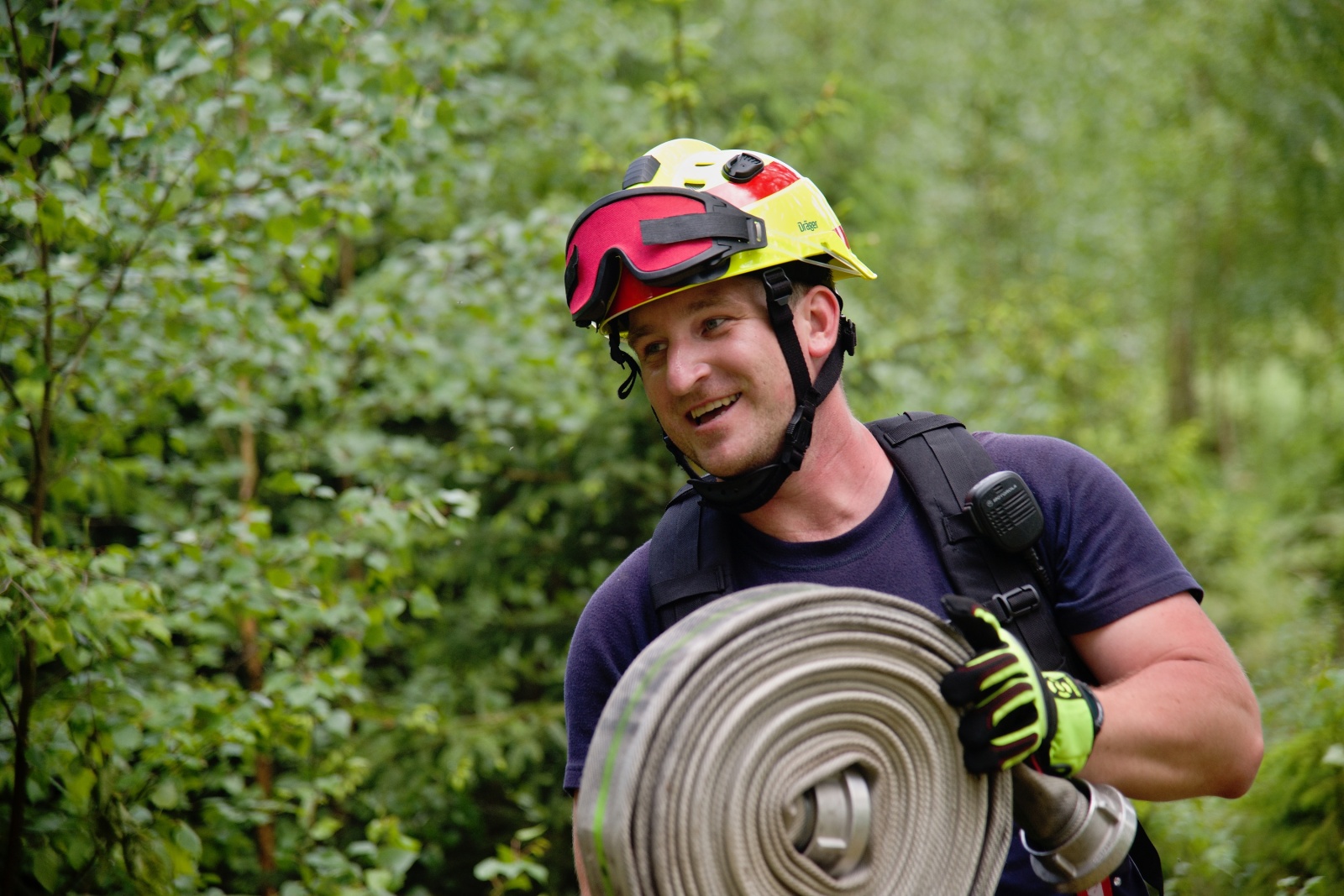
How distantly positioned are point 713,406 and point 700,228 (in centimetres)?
41

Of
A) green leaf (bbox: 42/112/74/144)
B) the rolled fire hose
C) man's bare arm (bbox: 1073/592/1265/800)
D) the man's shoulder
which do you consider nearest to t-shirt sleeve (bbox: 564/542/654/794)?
the man's shoulder

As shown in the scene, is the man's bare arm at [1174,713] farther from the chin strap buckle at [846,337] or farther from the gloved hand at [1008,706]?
the chin strap buckle at [846,337]

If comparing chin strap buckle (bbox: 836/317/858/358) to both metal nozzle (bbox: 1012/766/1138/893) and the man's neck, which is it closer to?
the man's neck

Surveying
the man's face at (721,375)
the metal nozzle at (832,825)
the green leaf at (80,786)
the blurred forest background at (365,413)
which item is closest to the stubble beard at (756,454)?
the man's face at (721,375)

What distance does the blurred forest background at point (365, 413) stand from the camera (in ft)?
10.8

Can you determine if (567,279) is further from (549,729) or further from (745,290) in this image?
(549,729)

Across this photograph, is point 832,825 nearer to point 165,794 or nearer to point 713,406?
point 713,406

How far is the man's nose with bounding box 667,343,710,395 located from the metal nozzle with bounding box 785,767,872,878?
37.6 inches

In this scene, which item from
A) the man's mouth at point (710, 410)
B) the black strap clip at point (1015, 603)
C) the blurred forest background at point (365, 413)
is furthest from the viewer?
the blurred forest background at point (365, 413)

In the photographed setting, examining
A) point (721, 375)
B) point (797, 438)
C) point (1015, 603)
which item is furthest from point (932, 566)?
point (721, 375)

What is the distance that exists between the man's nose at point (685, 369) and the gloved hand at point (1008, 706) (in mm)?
826

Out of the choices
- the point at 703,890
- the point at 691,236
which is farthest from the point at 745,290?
the point at 703,890

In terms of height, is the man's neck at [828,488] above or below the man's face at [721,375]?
below

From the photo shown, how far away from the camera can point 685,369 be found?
8.23 feet
